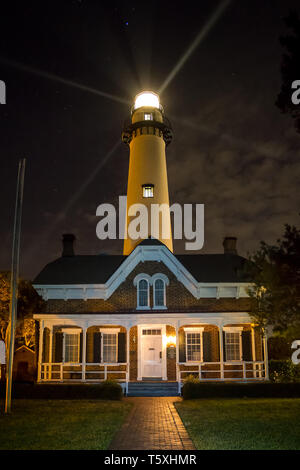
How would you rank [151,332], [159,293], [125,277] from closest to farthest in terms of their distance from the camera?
[151,332] → [159,293] → [125,277]

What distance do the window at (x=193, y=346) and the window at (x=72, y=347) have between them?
548 centimetres

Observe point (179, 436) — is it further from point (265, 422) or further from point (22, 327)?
point (22, 327)

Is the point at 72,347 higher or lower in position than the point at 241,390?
higher

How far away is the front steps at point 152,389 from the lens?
20495mm

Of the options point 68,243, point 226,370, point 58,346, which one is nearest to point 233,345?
point 226,370

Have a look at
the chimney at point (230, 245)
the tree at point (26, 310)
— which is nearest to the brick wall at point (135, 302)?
the chimney at point (230, 245)

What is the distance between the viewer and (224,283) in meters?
23.8

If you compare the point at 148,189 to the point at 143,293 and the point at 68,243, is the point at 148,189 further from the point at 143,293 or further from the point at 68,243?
the point at 143,293

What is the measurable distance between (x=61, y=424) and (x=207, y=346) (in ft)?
40.1

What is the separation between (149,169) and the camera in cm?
3091

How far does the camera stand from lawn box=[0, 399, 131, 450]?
9.48 metres

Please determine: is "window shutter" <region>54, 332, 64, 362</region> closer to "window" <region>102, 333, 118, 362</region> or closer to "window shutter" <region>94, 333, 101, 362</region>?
"window shutter" <region>94, 333, 101, 362</region>
